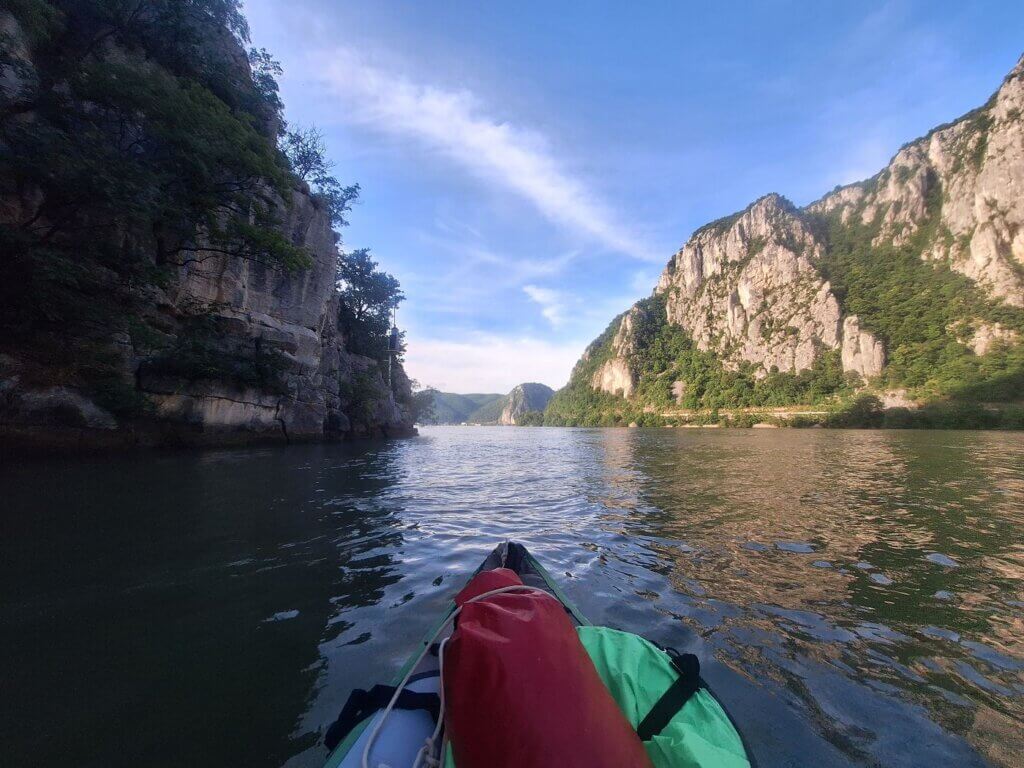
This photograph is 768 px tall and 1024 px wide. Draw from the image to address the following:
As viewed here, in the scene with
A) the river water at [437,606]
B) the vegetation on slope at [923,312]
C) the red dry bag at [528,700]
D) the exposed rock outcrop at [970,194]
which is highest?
the exposed rock outcrop at [970,194]

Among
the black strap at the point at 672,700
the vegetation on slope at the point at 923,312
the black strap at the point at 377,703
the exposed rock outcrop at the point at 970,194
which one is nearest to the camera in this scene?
the black strap at the point at 672,700

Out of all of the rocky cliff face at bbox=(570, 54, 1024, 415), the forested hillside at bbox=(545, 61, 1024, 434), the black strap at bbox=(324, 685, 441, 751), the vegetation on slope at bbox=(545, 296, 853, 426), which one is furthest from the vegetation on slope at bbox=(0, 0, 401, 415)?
the vegetation on slope at bbox=(545, 296, 853, 426)

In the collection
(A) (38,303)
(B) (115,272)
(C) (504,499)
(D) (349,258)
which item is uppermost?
(D) (349,258)

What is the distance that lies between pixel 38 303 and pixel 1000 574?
61.2ft

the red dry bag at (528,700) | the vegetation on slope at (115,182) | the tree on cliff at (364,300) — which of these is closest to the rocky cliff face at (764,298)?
the tree on cliff at (364,300)

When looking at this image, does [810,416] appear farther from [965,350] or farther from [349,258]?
[349,258]

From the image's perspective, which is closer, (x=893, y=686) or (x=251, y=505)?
(x=893, y=686)

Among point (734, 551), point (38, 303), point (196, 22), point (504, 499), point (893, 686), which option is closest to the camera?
point (893, 686)

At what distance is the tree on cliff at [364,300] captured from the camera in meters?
37.8

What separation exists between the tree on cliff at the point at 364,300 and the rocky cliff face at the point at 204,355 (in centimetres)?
628

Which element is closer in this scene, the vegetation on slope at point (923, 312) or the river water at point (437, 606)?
the river water at point (437, 606)

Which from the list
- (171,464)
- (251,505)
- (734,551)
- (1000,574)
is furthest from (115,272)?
(1000,574)

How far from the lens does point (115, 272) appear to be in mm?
12242

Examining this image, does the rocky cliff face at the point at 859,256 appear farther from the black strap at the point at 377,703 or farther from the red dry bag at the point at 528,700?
the black strap at the point at 377,703
